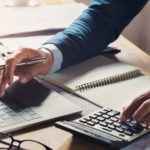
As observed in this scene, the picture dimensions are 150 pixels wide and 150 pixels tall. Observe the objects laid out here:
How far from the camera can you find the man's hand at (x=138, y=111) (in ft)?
2.50

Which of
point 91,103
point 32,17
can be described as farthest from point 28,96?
point 32,17

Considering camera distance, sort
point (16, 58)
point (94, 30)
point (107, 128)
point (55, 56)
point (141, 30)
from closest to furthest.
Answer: point (107, 128)
point (16, 58)
point (55, 56)
point (94, 30)
point (141, 30)

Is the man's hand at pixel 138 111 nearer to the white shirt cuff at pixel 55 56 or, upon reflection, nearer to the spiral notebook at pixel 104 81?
the spiral notebook at pixel 104 81

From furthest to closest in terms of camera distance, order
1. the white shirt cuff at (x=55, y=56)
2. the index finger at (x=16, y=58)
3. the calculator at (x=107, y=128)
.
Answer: the white shirt cuff at (x=55, y=56)
the index finger at (x=16, y=58)
the calculator at (x=107, y=128)

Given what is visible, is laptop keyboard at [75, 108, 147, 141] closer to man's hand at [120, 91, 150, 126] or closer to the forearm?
man's hand at [120, 91, 150, 126]

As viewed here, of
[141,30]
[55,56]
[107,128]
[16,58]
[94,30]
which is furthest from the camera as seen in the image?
[141,30]

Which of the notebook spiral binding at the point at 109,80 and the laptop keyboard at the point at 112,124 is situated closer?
the laptop keyboard at the point at 112,124

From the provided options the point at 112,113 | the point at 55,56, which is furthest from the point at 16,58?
the point at 112,113

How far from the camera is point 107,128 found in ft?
2.41

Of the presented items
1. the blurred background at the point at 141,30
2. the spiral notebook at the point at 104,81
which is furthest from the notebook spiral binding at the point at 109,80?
the blurred background at the point at 141,30

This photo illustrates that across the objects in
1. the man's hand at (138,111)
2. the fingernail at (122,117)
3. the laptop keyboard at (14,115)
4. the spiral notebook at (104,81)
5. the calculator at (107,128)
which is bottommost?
the laptop keyboard at (14,115)

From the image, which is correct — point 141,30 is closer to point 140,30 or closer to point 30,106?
point 140,30

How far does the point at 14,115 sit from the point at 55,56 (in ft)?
0.97

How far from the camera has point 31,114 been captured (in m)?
0.80
